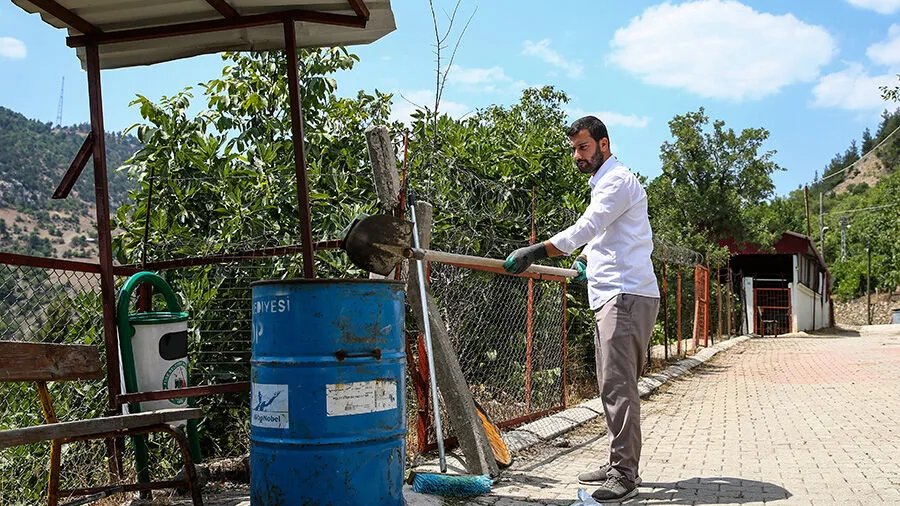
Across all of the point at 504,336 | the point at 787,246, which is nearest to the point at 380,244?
the point at 504,336

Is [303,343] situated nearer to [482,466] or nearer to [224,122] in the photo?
[482,466]

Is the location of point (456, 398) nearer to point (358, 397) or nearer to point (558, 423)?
point (358, 397)

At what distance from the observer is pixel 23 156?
5884 centimetres

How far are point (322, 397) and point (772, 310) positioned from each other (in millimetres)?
34061

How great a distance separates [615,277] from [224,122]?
14.0 ft

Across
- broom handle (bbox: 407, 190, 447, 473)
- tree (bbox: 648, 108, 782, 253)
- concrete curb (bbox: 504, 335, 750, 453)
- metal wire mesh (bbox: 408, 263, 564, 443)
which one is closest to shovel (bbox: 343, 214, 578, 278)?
broom handle (bbox: 407, 190, 447, 473)

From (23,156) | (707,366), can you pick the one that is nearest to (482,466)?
(707,366)

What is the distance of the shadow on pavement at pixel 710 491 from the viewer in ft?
13.8

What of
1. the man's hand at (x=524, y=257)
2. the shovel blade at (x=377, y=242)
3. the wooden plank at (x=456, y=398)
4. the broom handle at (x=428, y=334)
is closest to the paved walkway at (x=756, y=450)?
the wooden plank at (x=456, y=398)

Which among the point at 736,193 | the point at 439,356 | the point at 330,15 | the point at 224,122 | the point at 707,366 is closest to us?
the point at 330,15

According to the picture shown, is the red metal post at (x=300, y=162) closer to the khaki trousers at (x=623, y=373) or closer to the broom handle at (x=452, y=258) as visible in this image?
the broom handle at (x=452, y=258)

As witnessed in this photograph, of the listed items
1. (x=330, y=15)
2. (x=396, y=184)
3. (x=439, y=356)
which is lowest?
(x=439, y=356)

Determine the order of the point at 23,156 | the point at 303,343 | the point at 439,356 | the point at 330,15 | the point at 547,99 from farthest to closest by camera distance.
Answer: the point at 23,156 < the point at 547,99 < the point at 439,356 < the point at 330,15 < the point at 303,343

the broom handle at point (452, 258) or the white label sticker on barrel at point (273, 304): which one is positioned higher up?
the broom handle at point (452, 258)
